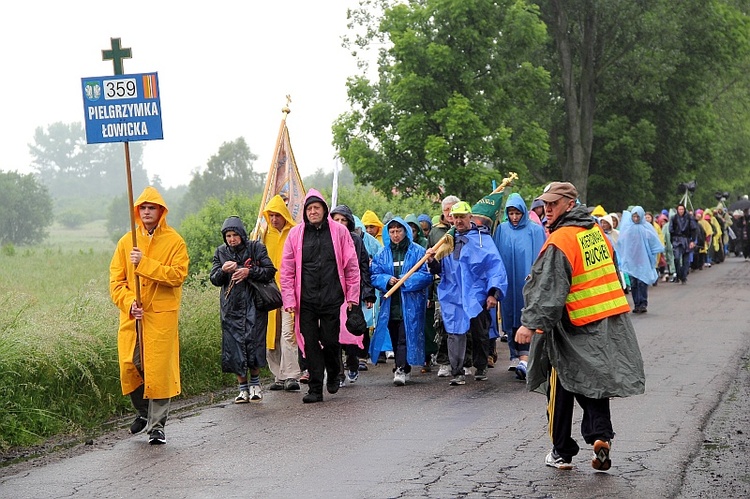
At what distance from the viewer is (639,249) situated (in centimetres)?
2203

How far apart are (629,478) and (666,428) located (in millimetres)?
2039

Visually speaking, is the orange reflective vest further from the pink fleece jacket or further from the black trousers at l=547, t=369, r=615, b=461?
the pink fleece jacket

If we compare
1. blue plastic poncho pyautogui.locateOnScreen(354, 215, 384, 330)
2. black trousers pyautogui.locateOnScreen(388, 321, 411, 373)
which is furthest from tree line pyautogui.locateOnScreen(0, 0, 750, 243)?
black trousers pyautogui.locateOnScreen(388, 321, 411, 373)

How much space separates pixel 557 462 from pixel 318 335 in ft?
13.8

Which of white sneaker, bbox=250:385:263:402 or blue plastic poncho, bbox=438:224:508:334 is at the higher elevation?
blue plastic poncho, bbox=438:224:508:334

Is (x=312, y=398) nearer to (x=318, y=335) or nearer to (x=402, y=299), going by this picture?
(x=318, y=335)

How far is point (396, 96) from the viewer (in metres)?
28.6

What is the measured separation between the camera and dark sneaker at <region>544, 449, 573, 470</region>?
7883 millimetres

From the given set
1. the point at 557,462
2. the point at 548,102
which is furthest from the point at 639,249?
the point at 548,102

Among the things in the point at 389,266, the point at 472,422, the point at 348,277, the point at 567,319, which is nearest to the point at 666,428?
the point at 472,422

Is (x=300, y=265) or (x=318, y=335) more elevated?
(x=300, y=265)

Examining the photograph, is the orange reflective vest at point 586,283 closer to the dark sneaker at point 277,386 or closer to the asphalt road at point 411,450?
the asphalt road at point 411,450

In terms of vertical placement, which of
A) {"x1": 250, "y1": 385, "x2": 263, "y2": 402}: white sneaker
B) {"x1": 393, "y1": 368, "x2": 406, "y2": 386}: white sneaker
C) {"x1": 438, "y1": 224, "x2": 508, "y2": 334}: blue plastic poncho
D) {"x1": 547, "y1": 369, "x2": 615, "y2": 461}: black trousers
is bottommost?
{"x1": 393, "y1": 368, "x2": 406, "y2": 386}: white sneaker

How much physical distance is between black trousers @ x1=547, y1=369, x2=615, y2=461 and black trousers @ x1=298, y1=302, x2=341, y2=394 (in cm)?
396
